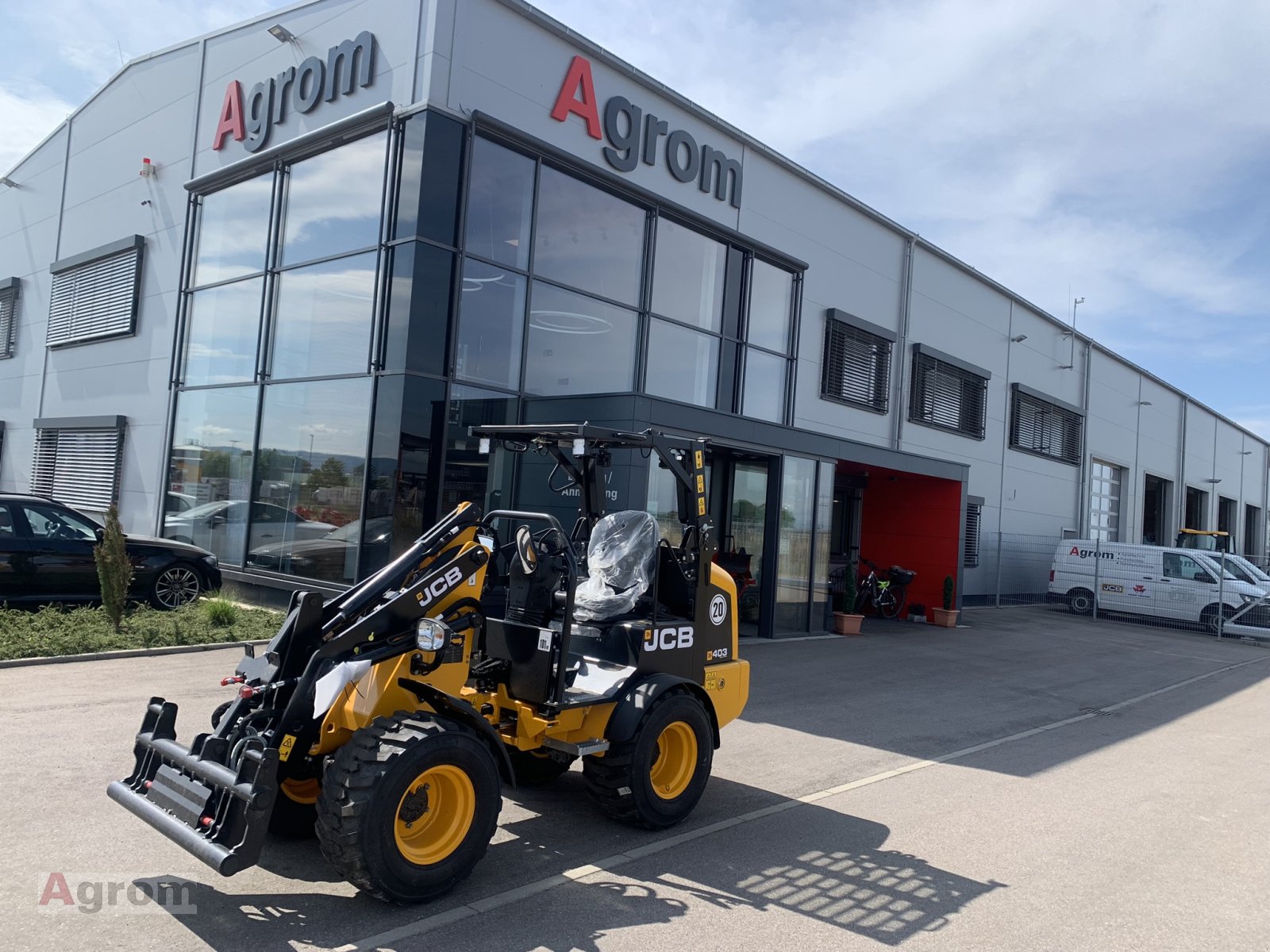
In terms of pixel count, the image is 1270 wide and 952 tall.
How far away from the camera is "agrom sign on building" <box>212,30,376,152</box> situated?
1230cm

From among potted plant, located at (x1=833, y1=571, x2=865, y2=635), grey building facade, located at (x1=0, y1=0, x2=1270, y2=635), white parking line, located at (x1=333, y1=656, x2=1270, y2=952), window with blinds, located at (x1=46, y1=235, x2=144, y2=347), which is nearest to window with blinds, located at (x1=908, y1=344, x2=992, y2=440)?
grey building facade, located at (x1=0, y1=0, x2=1270, y2=635)

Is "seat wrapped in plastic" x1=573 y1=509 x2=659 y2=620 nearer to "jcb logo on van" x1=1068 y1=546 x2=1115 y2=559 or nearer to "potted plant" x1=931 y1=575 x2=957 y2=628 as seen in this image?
"potted plant" x1=931 y1=575 x2=957 y2=628

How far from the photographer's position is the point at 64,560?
10.7 metres

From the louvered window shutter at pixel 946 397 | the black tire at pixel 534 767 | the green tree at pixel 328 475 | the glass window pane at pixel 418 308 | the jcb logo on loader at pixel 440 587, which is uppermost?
the louvered window shutter at pixel 946 397

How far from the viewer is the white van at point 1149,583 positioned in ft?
63.5

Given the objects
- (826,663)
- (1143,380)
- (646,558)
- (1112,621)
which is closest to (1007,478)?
(1112,621)

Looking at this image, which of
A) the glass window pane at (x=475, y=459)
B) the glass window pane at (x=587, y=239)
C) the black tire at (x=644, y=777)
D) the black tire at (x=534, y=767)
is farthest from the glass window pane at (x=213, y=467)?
the black tire at (x=644, y=777)

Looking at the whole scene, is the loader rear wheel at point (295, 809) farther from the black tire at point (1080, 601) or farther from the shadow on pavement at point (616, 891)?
the black tire at point (1080, 601)

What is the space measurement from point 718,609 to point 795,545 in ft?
26.2

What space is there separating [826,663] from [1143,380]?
25309 millimetres

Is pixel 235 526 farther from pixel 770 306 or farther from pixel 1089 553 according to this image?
pixel 1089 553

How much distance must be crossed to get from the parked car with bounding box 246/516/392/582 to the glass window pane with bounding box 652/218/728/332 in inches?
225

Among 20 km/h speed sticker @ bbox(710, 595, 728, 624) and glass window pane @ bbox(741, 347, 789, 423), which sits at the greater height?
glass window pane @ bbox(741, 347, 789, 423)

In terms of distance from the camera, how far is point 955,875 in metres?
4.87
